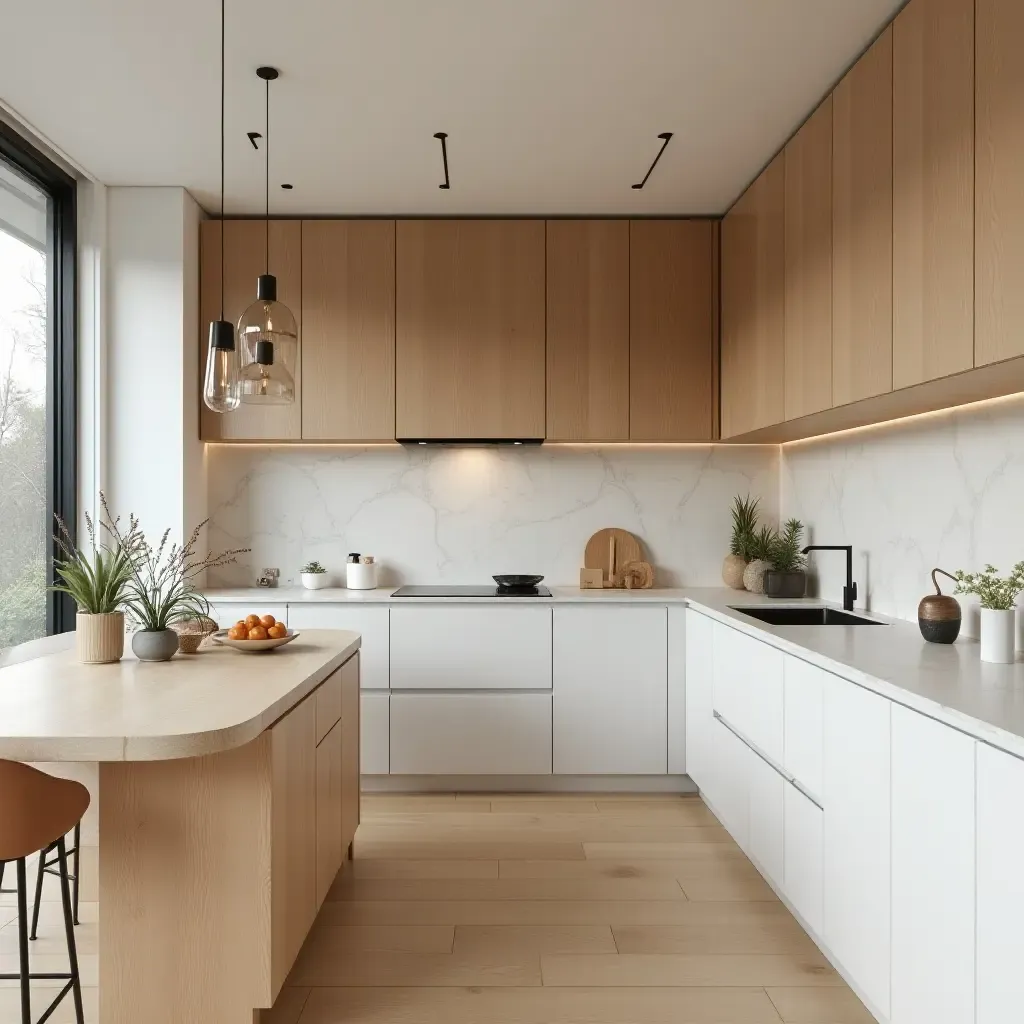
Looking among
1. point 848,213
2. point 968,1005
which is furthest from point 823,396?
point 968,1005

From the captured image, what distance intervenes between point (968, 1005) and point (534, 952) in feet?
4.06

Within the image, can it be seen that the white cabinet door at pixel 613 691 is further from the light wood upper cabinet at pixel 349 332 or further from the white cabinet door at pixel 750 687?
the light wood upper cabinet at pixel 349 332

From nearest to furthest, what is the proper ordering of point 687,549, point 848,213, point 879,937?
point 879,937 → point 848,213 → point 687,549

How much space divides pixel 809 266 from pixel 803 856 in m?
1.89

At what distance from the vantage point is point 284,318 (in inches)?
93.2

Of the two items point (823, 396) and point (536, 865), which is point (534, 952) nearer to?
point (536, 865)

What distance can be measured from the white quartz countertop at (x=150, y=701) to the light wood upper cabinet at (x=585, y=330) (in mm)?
1852

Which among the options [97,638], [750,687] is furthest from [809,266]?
[97,638]

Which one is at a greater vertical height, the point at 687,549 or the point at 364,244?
the point at 364,244

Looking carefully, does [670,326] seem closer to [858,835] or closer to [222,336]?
[222,336]

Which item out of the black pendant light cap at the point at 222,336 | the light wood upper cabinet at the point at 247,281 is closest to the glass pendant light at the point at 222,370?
the black pendant light cap at the point at 222,336

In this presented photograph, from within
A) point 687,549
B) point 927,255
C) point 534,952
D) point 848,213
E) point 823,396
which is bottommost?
point 534,952

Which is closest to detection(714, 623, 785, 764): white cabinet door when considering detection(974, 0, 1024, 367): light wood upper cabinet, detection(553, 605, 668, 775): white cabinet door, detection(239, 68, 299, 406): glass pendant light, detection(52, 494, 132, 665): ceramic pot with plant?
detection(553, 605, 668, 775): white cabinet door

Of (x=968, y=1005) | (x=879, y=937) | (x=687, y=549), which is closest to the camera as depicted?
(x=968, y=1005)
